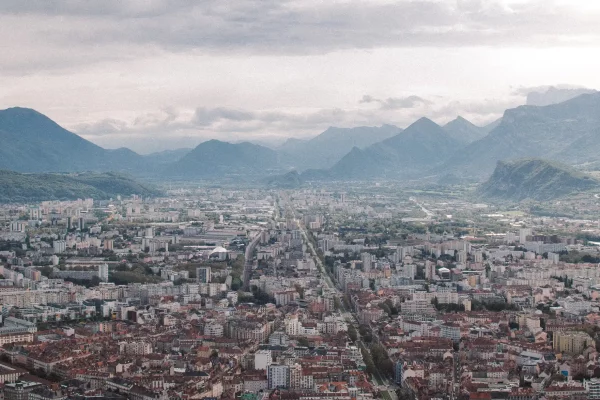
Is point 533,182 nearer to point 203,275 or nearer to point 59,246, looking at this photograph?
point 59,246

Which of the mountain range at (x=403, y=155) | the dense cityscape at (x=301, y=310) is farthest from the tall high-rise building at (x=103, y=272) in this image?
the mountain range at (x=403, y=155)

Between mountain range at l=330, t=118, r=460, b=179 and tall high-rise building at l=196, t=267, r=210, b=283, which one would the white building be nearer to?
tall high-rise building at l=196, t=267, r=210, b=283

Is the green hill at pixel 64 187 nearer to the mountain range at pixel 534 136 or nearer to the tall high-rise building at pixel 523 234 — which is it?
the mountain range at pixel 534 136

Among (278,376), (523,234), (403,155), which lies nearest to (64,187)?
(523,234)

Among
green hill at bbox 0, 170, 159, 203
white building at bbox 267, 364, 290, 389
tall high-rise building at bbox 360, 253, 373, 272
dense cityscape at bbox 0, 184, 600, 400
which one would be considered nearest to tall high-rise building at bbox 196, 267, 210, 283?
dense cityscape at bbox 0, 184, 600, 400

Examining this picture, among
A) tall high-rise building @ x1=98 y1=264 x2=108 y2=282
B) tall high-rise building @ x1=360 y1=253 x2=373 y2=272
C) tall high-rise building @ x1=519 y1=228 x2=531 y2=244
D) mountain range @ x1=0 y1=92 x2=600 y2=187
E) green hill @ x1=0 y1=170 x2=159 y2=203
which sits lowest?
tall high-rise building @ x1=98 y1=264 x2=108 y2=282

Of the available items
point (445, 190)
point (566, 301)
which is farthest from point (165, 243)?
point (445, 190)
